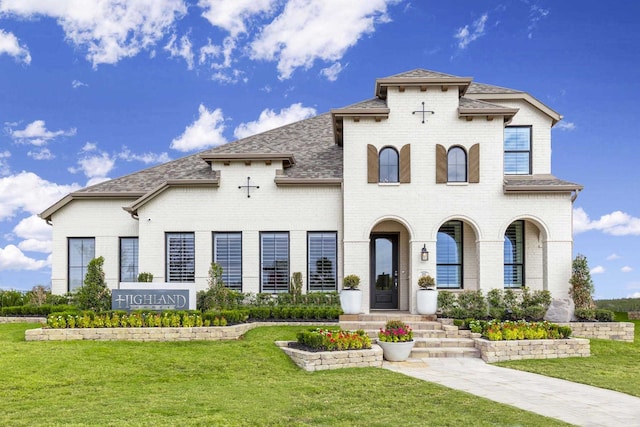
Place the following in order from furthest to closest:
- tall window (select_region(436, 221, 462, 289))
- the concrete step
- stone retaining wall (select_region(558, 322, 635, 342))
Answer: tall window (select_region(436, 221, 462, 289)), stone retaining wall (select_region(558, 322, 635, 342)), the concrete step

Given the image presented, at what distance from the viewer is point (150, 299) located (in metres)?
16.4

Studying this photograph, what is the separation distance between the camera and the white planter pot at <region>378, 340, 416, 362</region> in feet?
43.9

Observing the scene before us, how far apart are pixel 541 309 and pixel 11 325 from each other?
55.5ft

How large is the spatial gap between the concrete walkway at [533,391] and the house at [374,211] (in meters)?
5.66

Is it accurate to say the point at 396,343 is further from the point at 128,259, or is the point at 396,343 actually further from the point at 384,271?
the point at 128,259

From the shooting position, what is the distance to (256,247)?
19094mm

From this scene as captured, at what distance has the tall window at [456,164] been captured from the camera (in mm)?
18672

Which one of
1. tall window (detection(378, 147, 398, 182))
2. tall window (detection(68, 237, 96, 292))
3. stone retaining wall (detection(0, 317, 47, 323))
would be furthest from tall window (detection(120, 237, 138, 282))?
tall window (detection(378, 147, 398, 182))

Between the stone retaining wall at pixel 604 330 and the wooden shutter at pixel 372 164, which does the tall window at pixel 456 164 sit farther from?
the stone retaining wall at pixel 604 330

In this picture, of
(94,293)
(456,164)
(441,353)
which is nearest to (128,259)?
(94,293)

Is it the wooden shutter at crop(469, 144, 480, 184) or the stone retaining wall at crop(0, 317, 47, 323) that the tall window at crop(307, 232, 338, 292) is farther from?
the stone retaining wall at crop(0, 317, 47, 323)

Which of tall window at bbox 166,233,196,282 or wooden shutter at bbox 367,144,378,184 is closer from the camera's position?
wooden shutter at bbox 367,144,378,184

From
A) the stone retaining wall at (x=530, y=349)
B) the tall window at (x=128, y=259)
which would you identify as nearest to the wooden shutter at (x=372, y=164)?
the stone retaining wall at (x=530, y=349)

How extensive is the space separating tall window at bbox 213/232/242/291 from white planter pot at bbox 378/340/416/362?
23.7 feet
